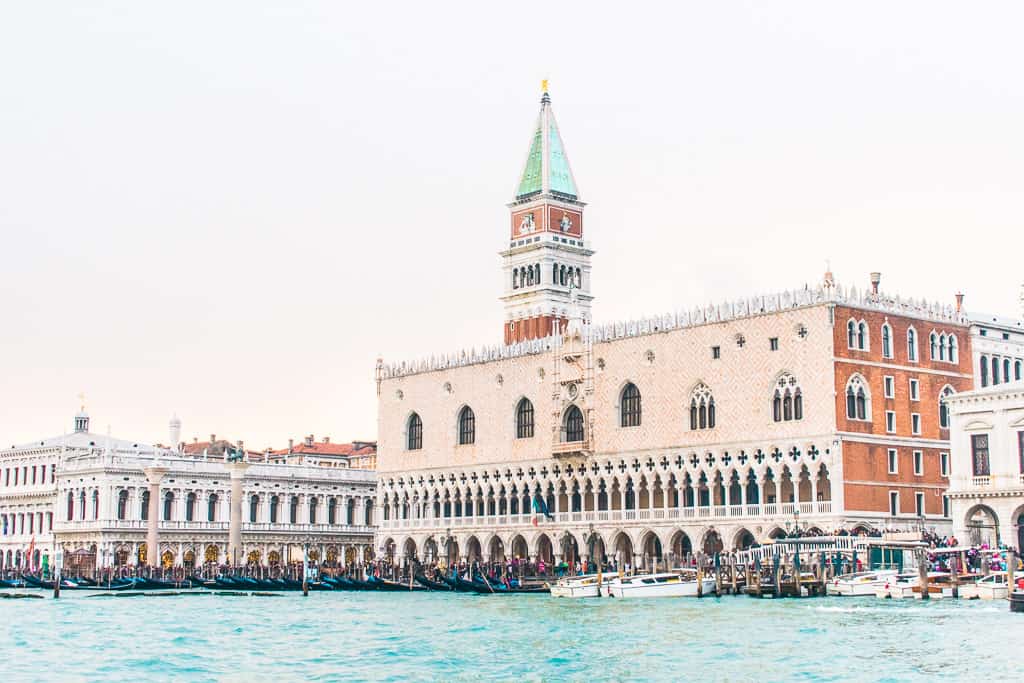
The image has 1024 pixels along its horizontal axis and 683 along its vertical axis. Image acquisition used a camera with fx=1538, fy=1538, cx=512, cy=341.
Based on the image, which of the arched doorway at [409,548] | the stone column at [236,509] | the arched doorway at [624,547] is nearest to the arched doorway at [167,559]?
the stone column at [236,509]

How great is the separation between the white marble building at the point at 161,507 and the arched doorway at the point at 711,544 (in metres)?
21.9

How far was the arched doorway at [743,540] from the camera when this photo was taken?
5366cm

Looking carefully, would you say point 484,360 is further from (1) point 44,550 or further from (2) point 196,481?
(1) point 44,550

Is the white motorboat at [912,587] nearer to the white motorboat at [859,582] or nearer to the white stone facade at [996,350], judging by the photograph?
Result: the white motorboat at [859,582]

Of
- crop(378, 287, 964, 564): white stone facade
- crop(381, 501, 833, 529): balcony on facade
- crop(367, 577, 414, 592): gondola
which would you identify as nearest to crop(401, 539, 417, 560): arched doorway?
crop(378, 287, 964, 564): white stone facade

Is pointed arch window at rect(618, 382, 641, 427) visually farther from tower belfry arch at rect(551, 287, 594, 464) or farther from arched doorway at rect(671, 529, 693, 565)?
arched doorway at rect(671, 529, 693, 565)

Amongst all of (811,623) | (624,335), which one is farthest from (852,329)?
(811,623)

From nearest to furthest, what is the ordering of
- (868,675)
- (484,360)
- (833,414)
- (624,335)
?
(868,675) → (833,414) → (624,335) → (484,360)

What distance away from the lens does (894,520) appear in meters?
51.5

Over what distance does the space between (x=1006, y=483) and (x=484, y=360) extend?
26.4 metres

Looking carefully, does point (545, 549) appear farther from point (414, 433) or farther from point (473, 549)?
point (414, 433)

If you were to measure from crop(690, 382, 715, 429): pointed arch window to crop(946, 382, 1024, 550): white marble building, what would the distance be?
9926 millimetres

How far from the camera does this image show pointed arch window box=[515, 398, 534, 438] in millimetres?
63688

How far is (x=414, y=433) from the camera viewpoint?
7100 cm
